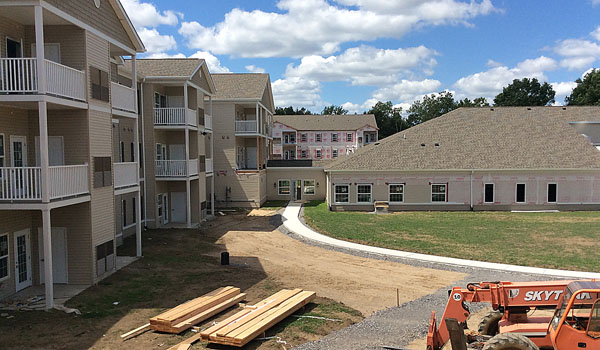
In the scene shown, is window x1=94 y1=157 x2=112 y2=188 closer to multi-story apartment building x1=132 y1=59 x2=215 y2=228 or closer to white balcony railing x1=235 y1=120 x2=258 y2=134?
multi-story apartment building x1=132 y1=59 x2=215 y2=228

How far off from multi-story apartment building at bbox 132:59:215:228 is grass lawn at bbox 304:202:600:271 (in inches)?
331

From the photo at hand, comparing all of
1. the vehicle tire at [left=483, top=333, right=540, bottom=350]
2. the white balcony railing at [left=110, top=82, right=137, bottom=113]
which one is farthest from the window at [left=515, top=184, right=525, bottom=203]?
the vehicle tire at [left=483, top=333, right=540, bottom=350]

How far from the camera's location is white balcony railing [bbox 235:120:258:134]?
3994 cm

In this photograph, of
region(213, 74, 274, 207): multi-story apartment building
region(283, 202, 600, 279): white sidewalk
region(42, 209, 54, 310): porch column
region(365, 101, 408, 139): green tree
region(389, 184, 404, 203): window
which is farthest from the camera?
region(365, 101, 408, 139): green tree

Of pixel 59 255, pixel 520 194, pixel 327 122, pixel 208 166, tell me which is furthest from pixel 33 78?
pixel 327 122

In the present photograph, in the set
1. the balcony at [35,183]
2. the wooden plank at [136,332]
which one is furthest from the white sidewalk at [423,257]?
the balcony at [35,183]

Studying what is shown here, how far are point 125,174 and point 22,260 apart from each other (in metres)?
5.42

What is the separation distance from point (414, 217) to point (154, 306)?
940 inches

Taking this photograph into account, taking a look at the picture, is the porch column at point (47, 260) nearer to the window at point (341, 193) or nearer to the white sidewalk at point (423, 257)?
the white sidewalk at point (423, 257)

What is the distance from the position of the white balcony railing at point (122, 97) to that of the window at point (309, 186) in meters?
25.7

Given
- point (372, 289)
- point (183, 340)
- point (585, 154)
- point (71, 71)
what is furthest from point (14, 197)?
point (585, 154)

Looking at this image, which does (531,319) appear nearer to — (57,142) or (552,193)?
(57,142)

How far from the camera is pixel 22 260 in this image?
16.1 m

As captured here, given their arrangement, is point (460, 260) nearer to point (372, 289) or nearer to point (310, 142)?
point (372, 289)
